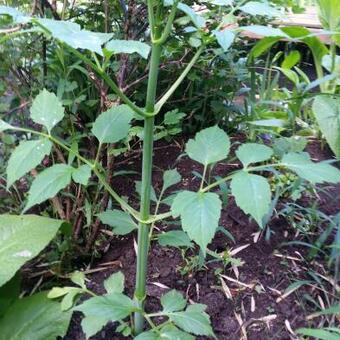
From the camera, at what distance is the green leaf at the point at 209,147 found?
27.1 inches

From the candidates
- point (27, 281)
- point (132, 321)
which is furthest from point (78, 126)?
point (132, 321)

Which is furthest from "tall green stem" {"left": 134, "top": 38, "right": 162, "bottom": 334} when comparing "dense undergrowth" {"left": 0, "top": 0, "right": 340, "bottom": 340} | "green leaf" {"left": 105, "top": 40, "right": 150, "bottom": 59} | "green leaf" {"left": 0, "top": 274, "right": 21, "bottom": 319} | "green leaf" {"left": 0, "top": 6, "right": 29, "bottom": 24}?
"green leaf" {"left": 0, "top": 274, "right": 21, "bottom": 319}

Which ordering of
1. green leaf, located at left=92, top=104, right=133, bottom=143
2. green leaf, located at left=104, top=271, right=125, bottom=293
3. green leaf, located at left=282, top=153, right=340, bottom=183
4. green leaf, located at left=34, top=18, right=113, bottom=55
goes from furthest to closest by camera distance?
green leaf, located at left=104, top=271, right=125, bottom=293, green leaf, located at left=92, top=104, right=133, bottom=143, green leaf, located at left=282, top=153, right=340, bottom=183, green leaf, located at left=34, top=18, right=113, bottom=55

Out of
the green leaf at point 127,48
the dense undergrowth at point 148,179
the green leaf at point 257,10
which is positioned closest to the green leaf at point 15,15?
the dense undergrowth at point 148,179

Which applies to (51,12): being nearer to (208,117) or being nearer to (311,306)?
(208,117)

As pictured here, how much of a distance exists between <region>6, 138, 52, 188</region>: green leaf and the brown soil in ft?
1.47

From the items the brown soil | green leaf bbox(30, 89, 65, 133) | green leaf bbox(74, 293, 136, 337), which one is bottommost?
the brown soil

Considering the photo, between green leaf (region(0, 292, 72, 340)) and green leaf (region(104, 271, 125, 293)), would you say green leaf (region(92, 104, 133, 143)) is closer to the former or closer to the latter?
green leaf (region(104, 271, 125, 293))

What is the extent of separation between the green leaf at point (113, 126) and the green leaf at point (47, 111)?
68 millimetres

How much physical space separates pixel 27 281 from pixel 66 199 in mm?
Result: 228

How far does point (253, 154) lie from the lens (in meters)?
0.68

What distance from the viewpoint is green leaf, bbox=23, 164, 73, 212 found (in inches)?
25.1

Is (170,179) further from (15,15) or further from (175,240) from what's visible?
(15,15)

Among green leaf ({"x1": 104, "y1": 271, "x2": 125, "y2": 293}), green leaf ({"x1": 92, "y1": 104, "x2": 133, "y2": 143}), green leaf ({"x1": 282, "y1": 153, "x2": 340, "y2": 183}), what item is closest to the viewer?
green leaf ({"x1": 282, "y1": 153, "x2": 340, "y2": 183})
